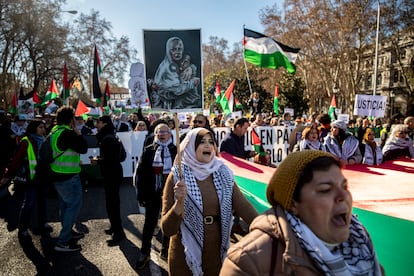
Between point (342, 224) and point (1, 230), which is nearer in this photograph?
point (342, 224)

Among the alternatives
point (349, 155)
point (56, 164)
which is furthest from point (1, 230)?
point (349, 155)

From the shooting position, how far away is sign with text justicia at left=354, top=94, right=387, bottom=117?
10.1 m

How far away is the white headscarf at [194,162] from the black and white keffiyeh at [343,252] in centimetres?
128

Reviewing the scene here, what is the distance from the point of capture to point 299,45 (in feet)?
104

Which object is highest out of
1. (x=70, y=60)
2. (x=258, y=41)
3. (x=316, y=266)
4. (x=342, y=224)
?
(x=70, y=60)

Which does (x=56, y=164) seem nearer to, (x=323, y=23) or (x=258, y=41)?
(x=258, y=41)

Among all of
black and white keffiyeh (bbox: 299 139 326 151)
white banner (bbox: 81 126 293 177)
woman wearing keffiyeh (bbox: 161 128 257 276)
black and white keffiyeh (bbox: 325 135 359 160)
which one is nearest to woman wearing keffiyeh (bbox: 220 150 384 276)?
woman wearing keffiyeh (bbox: 161 128 257 276)

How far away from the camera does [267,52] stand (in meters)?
9.60

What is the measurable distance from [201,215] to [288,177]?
122cm

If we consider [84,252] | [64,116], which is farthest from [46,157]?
[84,252]

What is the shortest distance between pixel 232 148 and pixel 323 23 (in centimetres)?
Answer: 2737

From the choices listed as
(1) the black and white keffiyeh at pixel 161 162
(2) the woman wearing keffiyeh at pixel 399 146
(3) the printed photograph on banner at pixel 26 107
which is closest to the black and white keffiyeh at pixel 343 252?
(1) the black and white keffiyeh at pixel 161 162

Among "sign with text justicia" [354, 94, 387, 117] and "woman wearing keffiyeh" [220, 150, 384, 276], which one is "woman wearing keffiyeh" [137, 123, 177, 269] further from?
"sign with text justicia" [354, 94, 387, 117]

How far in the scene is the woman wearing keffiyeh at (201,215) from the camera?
237cm
